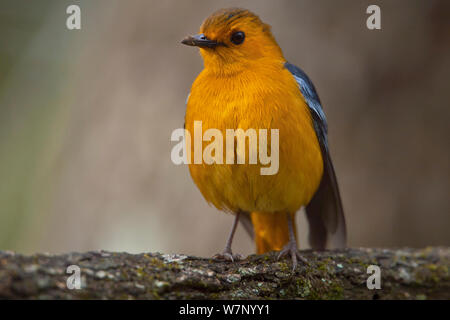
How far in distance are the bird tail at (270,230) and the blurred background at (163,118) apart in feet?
3.09

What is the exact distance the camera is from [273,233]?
476cm

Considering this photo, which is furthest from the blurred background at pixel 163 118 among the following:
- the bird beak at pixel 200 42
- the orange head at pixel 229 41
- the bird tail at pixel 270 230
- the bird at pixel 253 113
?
the bird beak at pixel 200 42

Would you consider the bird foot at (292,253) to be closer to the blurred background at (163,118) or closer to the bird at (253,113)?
the bird at (253,113)

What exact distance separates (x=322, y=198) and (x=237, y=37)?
1.88 meters

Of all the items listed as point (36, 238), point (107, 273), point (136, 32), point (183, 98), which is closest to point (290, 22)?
point (183, 98)

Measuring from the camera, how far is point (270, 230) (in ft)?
15.6

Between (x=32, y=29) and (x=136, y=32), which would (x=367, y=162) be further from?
(x=32, y=29)

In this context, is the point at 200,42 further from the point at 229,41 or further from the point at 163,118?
the point at 163,118

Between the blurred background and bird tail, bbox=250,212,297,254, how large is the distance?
94 centimetres

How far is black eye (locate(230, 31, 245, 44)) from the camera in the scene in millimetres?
4012

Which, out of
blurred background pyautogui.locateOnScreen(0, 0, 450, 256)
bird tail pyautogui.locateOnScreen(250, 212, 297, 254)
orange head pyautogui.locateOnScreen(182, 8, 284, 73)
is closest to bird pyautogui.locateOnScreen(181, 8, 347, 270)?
orange head pyautogui.locateOnScreen(182, 8, 284, 73)

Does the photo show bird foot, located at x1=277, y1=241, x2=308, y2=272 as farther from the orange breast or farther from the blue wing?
the blue wing

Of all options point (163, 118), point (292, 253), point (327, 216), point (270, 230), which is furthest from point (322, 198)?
point (163, 118)

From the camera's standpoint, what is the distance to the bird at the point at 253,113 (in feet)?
12.1
